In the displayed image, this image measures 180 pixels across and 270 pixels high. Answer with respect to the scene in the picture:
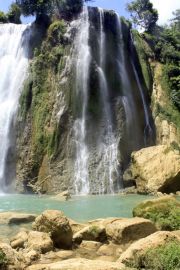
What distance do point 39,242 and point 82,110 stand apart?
75.7 feet

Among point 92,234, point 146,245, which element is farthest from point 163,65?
point 146,245

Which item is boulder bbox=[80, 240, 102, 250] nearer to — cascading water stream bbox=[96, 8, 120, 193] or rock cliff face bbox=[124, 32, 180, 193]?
rock cliff face bbox=[124, 32, 180, 193]

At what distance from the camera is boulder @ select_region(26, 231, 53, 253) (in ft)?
42.4

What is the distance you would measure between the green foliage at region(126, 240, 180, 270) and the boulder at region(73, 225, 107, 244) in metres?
4.21

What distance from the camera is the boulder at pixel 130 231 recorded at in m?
14.0

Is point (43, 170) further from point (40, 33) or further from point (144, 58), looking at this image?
point (144, 58)

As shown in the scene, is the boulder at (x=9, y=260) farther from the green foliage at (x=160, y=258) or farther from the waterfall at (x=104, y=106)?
the waterfall at (x=104, y=106)

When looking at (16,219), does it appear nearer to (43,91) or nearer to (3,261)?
(3,261)

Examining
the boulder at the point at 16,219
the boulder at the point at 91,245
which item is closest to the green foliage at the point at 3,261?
the boulder at the point at 91,245

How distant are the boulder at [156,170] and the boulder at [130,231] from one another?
1527 cm

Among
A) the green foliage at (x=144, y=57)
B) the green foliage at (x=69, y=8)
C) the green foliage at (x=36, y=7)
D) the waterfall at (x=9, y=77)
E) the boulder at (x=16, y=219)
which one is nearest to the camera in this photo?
the boulder at (x=16, y=219)

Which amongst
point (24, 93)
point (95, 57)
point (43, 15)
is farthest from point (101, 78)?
point (43, 15)

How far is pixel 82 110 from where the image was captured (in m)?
35.6

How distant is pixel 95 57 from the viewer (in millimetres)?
37844
